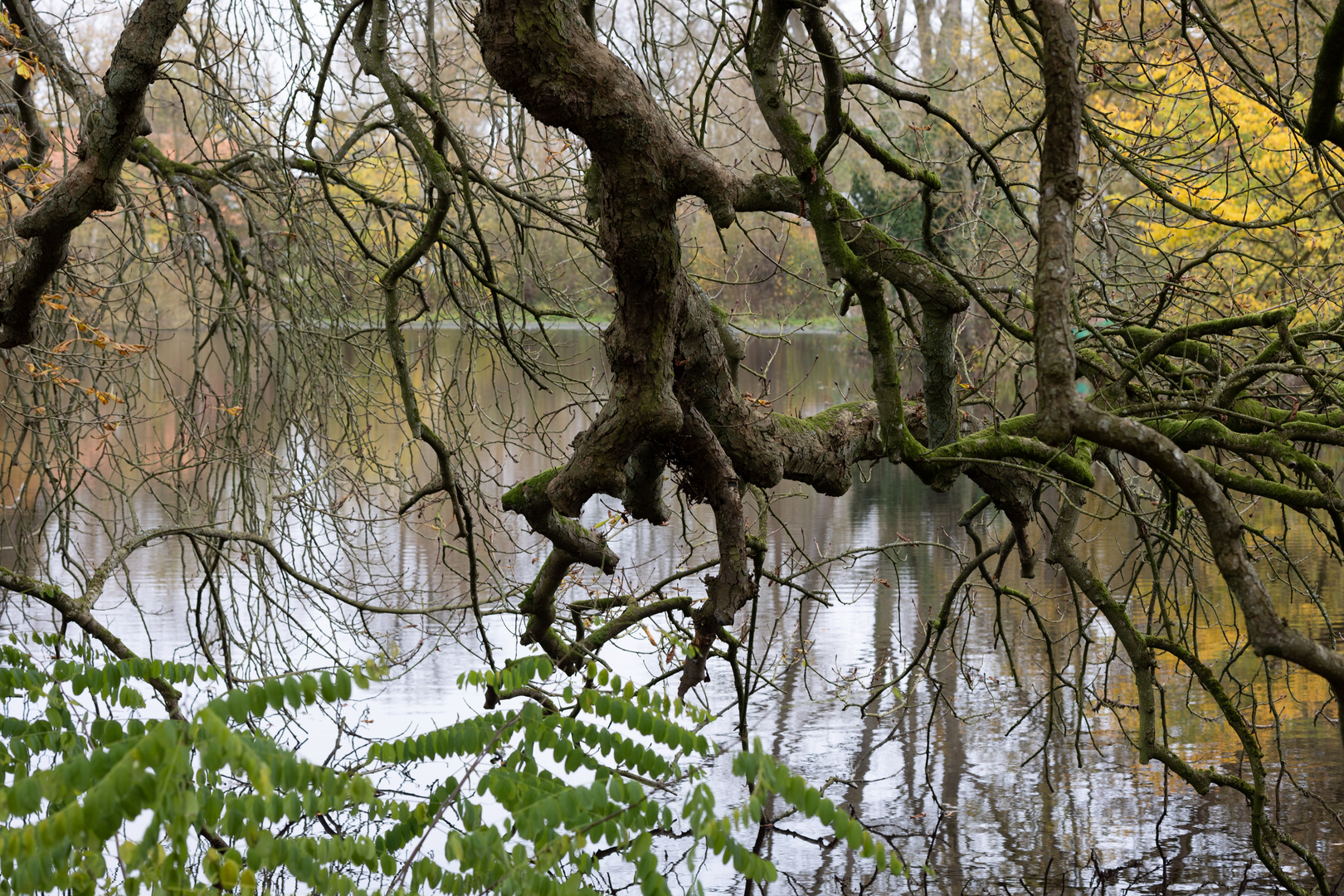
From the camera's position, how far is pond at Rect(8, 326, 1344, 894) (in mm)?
6434

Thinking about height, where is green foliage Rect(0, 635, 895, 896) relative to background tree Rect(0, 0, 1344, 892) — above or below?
below

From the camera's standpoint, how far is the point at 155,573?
11750 millimetres

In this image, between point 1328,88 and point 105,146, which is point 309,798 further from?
point 1328,88

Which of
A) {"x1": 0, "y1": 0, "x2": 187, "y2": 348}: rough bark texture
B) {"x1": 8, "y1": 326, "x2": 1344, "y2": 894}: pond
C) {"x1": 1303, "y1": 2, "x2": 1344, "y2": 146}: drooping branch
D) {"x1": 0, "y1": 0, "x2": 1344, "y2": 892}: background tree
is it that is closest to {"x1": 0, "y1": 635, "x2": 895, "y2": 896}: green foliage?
{"x1": 0, "y1": 0, "x2": 1344, "y2": 892}: background tree

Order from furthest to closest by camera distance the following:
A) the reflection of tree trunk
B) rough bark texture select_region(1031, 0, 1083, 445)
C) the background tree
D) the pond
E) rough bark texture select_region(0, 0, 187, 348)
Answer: the reflection of tree trunk → the pond → rough bark texture select_region(0, 0, 187, 348) → the background tree → rough bark texture select_region(1031, 0, 1083, 445)

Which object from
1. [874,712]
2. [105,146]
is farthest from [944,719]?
[105,146]

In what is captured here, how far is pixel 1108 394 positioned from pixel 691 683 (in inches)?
81.0

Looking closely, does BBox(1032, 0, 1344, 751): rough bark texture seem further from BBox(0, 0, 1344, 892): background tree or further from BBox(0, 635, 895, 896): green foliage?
BBox(0, 635, 895, 896): green foliage

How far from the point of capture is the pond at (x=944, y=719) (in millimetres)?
6434

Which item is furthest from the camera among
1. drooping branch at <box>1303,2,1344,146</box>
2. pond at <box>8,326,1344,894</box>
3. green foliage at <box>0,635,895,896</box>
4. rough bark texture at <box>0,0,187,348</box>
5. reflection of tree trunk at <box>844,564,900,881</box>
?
reflection of tree trunk at <box>844,564,900,881</box>

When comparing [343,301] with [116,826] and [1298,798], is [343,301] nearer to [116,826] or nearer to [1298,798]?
[116,826]

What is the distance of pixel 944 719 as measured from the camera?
29.1ft

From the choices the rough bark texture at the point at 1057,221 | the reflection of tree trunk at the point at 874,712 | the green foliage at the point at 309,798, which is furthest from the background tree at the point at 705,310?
the reflection of tree trunk at the point at 874,712

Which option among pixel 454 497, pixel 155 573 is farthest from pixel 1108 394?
pixel 155 573
